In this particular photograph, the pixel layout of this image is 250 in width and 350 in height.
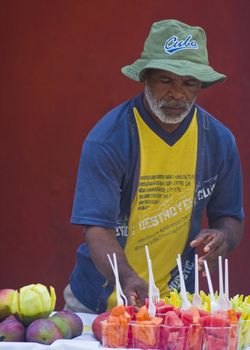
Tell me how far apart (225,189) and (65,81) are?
6.06 feet

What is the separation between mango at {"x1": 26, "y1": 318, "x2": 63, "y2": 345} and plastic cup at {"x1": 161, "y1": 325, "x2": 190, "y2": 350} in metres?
0.37

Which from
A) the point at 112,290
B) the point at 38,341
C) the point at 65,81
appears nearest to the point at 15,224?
the point at 65,81

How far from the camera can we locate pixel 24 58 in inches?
219

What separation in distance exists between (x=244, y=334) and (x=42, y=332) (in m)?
0.61

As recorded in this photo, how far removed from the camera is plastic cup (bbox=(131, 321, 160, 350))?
9.48 ft

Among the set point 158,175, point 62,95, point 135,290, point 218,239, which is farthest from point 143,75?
point 62,95

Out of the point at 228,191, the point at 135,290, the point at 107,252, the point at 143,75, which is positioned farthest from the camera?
the point at 228,191

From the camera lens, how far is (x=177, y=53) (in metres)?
3.69

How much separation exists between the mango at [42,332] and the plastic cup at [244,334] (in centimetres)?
54

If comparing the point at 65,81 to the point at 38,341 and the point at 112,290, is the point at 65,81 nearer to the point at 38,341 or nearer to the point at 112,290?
the point at 112,290

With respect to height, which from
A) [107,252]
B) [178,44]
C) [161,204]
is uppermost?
[178,44]

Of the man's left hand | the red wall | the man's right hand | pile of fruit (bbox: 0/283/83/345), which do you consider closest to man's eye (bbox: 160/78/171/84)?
the man's left hand

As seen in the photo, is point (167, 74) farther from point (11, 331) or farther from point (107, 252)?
point (11, 331)

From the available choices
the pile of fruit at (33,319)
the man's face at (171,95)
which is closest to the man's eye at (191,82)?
the man's face at (171,95)
